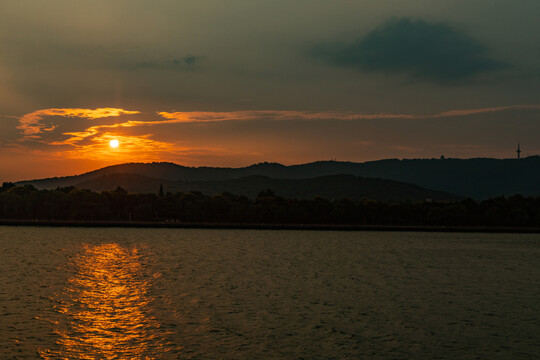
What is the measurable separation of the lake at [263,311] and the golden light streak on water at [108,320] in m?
0.09

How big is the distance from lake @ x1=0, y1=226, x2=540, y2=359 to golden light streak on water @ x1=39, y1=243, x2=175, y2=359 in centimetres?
9

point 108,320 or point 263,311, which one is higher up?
point 108,320

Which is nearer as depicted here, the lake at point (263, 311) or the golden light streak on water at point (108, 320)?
the golden light streak on water at point (108, 320)

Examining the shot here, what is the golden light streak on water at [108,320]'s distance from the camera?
115 ft

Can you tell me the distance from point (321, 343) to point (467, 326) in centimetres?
1383

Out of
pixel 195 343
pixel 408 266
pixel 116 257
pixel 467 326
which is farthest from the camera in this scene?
pixel 116 257

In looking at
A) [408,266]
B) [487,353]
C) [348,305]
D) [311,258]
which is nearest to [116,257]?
[311,258]

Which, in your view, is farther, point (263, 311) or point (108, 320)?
point (263, 311)

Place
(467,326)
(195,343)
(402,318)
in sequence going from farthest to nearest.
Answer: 1. (402,318)
2. (467,326)
3. (195,343)

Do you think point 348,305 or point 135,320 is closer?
point 135,320

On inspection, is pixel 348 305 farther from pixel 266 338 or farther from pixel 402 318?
pixel 266 338

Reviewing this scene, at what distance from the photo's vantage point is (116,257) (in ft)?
358

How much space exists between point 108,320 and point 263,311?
13.2 m

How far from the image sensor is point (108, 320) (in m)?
45.0
